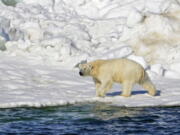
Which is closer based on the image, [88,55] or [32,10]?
[88,55]

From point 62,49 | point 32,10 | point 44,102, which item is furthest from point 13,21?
point 44,102

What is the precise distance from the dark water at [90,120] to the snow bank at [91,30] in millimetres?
7554

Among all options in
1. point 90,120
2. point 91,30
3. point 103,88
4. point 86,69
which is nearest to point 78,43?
point 91,30

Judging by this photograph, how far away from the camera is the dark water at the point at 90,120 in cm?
1237

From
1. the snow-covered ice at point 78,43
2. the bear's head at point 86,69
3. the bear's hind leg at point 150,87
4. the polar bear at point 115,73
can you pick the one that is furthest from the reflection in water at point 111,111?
the bear's hind leg at point 150,87

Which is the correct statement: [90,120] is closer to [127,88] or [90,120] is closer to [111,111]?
[111,111]

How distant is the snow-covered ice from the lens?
61.6 feet

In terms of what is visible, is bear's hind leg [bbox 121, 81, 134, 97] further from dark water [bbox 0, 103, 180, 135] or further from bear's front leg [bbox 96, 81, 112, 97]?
dark water [bbox 0, 103, 180, 135]

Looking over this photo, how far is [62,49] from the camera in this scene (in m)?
23.6

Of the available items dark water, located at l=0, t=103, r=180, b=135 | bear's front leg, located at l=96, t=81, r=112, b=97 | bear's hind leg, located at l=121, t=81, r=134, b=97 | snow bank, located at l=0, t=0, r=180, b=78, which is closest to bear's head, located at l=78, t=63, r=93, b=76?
bear's front leg, located at l=96, t=81, r=112, b=97

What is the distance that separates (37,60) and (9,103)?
759 centimetres

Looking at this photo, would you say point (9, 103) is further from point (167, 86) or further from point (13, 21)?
point (13, 21)

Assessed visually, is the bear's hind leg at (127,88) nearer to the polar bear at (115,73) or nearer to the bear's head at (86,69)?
the polar bear at (115,73)

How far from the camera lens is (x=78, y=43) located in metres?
25.1
